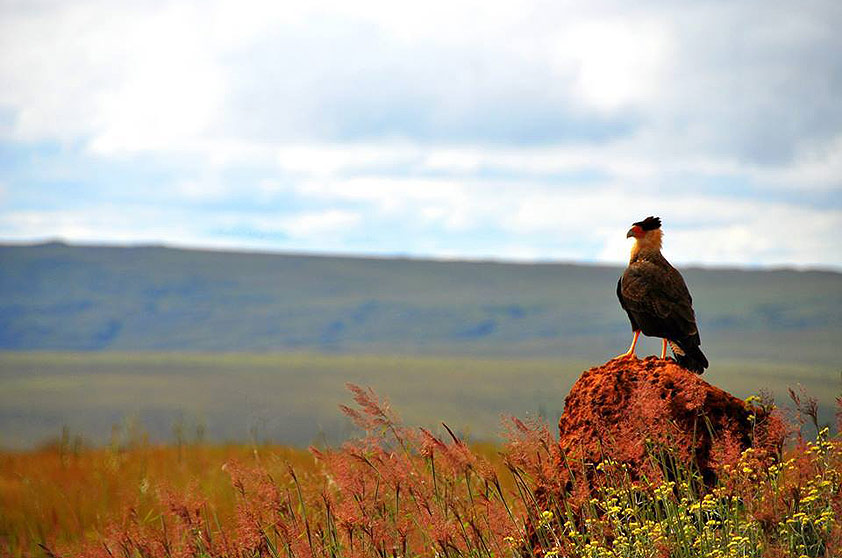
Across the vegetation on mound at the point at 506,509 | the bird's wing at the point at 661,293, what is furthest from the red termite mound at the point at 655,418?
the bird's wing at the point at 661,293

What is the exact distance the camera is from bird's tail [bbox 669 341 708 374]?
23.6 ft

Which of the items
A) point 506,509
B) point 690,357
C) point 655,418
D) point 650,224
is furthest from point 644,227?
point 506,509

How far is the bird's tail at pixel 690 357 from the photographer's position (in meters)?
7.20

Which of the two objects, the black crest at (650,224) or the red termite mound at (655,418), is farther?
the black crest at (650,224)

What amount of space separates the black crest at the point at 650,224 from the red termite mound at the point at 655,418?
0.95 meters

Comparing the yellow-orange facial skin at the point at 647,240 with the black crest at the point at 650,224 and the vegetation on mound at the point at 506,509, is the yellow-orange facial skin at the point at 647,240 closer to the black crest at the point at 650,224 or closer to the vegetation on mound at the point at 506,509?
the black crest at the point at 650,224

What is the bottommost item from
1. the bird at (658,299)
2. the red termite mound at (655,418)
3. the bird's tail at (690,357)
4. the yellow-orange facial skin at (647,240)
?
the red termite mound at (655,418)

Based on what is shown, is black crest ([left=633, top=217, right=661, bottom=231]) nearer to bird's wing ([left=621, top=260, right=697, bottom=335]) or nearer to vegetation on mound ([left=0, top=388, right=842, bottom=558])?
bird's wing ([left=621, top=260, right=697, bottom=335])

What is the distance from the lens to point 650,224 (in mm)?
7312

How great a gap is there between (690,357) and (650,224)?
38.4 inches

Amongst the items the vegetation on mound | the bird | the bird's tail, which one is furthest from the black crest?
the vegetation on mound

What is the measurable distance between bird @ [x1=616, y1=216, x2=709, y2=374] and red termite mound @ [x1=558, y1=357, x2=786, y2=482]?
29cm

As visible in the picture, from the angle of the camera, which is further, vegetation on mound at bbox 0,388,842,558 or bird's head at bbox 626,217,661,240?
bird's head at bbox 626,217,661,240

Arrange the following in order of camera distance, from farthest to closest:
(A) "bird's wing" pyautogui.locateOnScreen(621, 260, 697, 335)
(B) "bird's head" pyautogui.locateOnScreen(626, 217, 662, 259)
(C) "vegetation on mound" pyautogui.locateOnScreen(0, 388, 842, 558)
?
1. (B) "bird's head" pyautogui.locateOnScreen(626, 217, 662, 259)
2. (A) "bird's wing" pyautogui.locateOnScreen(621, 260, 697, 335)
3. (C) "vegetation on mound" pyautogui.locateOnScreen(0, 388, 842, 558)
